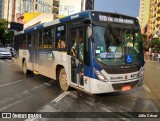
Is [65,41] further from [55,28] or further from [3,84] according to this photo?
[3,84]

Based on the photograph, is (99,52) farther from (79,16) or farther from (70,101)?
(70,101)

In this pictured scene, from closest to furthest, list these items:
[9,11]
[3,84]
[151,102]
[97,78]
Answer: [97,78] → [151,102] → [3,84] → [9,11]

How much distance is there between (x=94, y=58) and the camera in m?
8.80

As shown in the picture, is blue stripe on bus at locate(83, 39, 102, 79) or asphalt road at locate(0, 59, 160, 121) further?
blue stripe on bus at locate(83, 39, 102, 79)

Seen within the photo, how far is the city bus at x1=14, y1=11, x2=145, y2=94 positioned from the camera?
8828mm

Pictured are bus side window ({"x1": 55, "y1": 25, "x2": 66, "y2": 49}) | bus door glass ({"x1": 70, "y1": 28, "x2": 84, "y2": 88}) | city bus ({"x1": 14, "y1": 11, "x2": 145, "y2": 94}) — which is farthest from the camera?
bus side window ({"x1": 55, "y1": 25, "x2": 66, "y2": 49})

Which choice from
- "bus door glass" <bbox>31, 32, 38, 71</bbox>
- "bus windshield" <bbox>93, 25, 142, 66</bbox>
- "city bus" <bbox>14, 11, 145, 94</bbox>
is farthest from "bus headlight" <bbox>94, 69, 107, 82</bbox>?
"bus door glass" <bbox>31, 32, 38, 71</bbox>

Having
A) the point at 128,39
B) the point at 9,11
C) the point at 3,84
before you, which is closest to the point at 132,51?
the point at 128,39

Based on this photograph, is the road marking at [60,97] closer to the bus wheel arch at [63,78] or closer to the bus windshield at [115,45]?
the bus wheel arch at [63,78]

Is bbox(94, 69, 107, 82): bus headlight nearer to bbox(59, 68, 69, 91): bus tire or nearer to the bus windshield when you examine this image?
the bus windshield

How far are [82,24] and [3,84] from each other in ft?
16.9

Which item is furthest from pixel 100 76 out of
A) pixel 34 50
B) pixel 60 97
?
pixel 34 50

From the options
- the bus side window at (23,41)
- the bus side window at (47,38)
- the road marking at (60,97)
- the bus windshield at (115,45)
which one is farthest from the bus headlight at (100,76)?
the bus side window at (23,41)

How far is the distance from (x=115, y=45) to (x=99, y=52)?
2.08 feet
